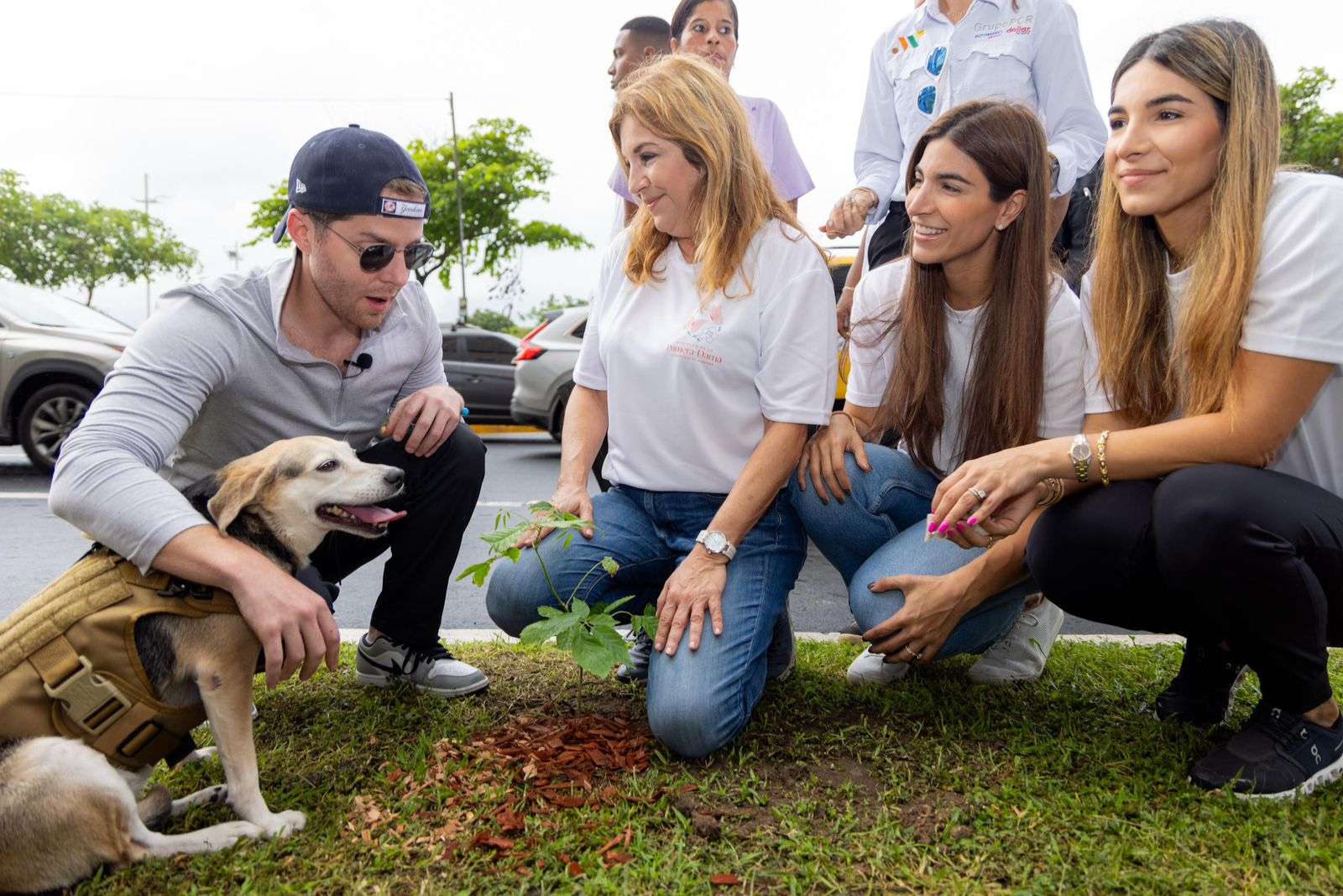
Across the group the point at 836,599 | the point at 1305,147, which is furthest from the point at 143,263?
the point at 836,599

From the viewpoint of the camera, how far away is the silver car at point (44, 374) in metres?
7.80

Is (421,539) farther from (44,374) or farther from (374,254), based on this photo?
(44,374)

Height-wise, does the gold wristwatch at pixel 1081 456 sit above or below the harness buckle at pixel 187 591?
above

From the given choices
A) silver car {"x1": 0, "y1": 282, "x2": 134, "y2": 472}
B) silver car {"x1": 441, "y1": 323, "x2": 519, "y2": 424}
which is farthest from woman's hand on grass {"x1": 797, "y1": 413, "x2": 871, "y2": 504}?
silver car {"x1": 441, "y1": 323, "x2": 519, "y2": 424}

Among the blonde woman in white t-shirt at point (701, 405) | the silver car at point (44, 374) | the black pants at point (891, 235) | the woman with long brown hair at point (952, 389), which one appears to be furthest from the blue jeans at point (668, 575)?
the silver car at point (44, 374)

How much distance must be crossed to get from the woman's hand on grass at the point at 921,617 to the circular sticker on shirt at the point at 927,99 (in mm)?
2071

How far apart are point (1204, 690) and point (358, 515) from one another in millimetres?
2456

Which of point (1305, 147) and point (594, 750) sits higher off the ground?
point (1305, 147)

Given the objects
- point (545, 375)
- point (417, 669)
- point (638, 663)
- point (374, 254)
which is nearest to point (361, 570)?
point (417, 669)

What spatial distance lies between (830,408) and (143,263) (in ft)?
176

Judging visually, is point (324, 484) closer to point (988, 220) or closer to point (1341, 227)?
point (988, 220)

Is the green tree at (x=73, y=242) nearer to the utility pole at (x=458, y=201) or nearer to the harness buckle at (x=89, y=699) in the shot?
the utility pole at (x=458, y=201)

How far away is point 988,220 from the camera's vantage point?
2764mm

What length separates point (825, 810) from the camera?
2.23 metres
